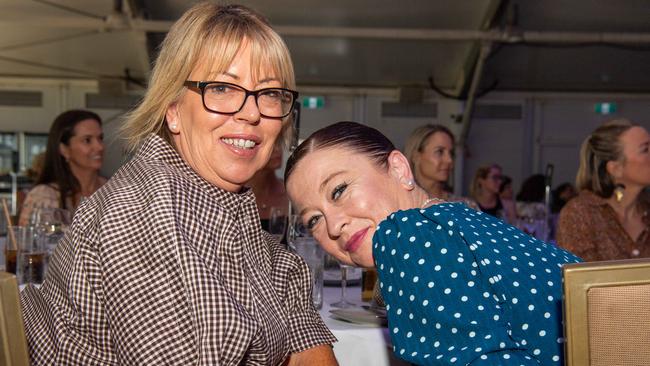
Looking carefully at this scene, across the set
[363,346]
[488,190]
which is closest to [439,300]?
[363,346]

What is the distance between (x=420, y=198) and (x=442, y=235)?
404mm

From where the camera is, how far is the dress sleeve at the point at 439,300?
1.05 metres

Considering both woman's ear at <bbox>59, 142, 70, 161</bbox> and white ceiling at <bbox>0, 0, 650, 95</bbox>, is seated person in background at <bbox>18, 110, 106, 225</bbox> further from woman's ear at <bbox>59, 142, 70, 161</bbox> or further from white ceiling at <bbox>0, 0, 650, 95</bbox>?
white ceiling at <bbox>0, 0, 650, 95</bbox>

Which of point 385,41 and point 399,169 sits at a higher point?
point 385,41

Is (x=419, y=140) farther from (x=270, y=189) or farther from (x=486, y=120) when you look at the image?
(x=486, y=120)

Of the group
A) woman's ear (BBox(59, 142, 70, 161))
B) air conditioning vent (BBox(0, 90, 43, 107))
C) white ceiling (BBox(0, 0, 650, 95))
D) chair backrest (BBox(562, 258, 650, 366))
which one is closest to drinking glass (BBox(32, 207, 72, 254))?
woman's ear (BBox(59, 142, 70, 161))

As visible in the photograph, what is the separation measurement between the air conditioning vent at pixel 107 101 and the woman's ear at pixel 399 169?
11.1m

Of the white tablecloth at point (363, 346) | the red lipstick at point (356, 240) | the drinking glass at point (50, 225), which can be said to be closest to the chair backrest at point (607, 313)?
the red lipstick at point (356, 240)

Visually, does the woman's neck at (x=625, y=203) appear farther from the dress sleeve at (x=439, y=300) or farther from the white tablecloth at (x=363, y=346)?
the dress sleeve at (x=439, y=300)

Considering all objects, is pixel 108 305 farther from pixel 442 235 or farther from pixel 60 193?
pixel 60 193

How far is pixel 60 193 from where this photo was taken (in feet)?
13.3

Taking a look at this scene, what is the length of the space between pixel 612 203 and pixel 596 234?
19cm

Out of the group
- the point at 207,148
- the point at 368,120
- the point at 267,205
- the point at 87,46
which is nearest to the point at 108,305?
the point at 207,148

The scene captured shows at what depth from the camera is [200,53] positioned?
4.40 ft
